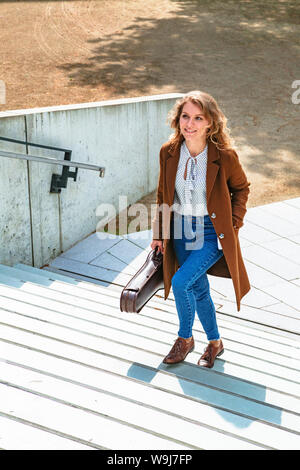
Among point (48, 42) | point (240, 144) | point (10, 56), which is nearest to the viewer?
point (240, 144)

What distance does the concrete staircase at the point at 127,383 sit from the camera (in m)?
2.58

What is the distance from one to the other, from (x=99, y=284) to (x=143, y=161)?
3296mm

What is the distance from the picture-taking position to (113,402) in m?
2.85

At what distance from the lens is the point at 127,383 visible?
314 centimetres

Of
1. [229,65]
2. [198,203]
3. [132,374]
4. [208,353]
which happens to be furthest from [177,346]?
[229,65]

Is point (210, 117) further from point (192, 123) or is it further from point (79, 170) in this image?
Result: point (79, 170)

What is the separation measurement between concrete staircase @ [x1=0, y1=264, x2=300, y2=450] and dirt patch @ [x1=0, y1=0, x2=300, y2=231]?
5.17 metres

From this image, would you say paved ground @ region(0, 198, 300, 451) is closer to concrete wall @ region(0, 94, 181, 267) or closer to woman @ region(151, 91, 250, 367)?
woman @ region(151, 91, 250, 367)

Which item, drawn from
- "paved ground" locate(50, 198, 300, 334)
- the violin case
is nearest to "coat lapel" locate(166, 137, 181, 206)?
the violin case

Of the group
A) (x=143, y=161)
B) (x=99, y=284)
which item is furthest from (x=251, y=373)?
(x=143, y=161)

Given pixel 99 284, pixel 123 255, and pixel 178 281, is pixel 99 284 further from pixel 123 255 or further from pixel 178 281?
pixel 178 281

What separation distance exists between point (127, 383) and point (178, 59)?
1399 centimetres

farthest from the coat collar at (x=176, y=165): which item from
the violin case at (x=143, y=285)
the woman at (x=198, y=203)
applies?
the violin case at (x=143, y=285)

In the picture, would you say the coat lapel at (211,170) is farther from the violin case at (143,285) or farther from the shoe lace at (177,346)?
the shoe lace at (177,346)
